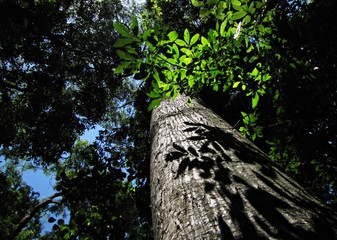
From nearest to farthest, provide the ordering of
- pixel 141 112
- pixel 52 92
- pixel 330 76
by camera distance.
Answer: pixel 330 76, pixel 141 112, pixel 52 92

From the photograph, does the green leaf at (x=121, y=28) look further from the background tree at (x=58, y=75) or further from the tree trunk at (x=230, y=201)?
the background tree at (x=58, y=75)

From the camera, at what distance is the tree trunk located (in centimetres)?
102

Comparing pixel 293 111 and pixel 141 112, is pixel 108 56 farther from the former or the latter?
pixel 293 111

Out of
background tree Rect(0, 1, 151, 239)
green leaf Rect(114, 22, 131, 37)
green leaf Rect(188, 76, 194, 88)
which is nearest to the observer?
green leaf Rect(114, 22, 131, 37)

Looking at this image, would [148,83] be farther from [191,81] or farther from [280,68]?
[280,68]

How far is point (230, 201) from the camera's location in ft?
4.12

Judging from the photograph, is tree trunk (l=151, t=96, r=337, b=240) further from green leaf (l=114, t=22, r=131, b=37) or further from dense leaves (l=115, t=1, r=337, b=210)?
green leaf (l=114, t=22, r=131, b=37)

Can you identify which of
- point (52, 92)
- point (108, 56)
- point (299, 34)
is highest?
point (108, 56)

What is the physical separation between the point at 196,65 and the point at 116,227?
3.03 m

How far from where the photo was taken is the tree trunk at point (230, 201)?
40.3 inches

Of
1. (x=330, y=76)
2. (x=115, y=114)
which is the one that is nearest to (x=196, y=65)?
(x=330, y=76)

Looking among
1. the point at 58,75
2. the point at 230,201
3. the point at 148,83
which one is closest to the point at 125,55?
the point at 148,83

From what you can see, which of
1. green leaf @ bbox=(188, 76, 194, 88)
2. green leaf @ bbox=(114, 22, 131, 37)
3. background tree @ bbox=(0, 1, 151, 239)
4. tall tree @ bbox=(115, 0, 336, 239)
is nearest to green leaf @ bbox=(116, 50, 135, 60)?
tall tree @ bbox=(115, 0, 336, 239)

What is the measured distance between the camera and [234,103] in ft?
24.0
